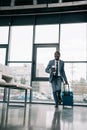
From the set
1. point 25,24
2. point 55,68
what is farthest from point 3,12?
point 55,68

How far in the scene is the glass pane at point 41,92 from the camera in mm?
6188

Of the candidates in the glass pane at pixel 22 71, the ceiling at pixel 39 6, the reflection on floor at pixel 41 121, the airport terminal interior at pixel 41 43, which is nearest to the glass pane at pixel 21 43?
the airport terminal interior at pixel 41 43

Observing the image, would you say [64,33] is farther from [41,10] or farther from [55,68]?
[55,68]

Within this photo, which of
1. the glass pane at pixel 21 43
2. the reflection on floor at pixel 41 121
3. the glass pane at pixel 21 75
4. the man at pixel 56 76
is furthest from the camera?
the glass pane at pixel 21 43

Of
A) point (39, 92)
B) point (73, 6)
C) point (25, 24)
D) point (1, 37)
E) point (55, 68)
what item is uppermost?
point (73, 6)

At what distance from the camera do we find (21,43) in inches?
264

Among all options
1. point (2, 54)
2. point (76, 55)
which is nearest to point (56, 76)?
point (76, 55)

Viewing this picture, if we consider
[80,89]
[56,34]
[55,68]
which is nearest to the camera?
[55,68]

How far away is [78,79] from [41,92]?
121 cm

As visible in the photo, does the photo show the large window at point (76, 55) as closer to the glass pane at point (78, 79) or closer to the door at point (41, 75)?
the glass pane at point (78, 79)

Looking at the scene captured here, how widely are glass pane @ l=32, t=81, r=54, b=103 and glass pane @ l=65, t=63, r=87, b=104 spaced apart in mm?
713

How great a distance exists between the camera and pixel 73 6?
6.13 meters

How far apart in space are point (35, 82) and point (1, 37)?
1.95m

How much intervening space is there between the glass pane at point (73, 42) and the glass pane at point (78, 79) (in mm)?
219
